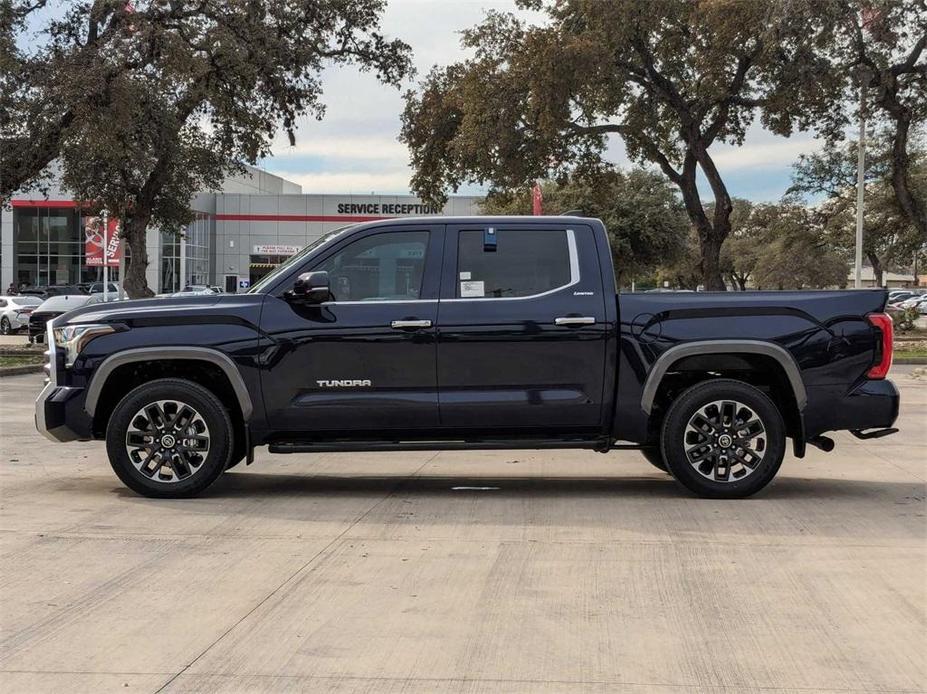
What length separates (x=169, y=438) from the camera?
7.42 metres

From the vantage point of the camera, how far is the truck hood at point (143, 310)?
741cm

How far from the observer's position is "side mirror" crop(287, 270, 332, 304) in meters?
7.16

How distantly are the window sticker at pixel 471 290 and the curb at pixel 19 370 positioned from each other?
588 inches

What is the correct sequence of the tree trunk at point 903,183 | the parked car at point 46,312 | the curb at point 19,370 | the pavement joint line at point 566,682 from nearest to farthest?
the pavement joint line at point 566,682, the curb at point 19,370, the parked car at point 46,312, the tree trunk at point 903,183

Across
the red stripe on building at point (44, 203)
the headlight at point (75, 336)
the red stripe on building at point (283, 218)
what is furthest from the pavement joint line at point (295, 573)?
the red stripe on building at point (283, 218)

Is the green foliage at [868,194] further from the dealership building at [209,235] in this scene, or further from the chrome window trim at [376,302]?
the chrome window trim at [376,302]

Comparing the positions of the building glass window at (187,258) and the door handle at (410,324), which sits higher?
the building glass window at (187,258)

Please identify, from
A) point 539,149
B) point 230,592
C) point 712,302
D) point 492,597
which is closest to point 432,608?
point 492,597

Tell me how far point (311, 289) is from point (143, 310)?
1262 millimetres

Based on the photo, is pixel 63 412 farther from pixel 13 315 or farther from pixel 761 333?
pixel 13 315

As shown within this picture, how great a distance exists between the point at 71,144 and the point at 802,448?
19744 mm

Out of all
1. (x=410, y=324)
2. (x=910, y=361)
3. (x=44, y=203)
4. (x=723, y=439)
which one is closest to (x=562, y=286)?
(x=410, y=324)

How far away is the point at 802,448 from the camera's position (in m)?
7.65

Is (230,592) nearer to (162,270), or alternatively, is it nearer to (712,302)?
(712,302)
